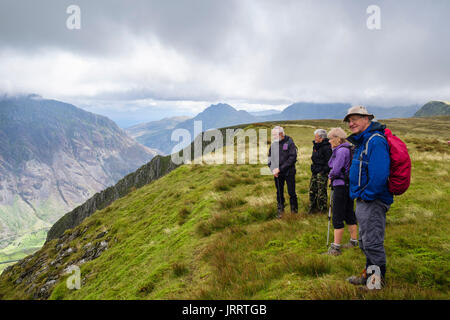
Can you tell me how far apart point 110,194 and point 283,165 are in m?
88.2

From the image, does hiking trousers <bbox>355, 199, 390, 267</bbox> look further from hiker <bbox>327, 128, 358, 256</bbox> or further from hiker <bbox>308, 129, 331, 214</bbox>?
hiker <bbox>308, 129, 331, 214</bbox>

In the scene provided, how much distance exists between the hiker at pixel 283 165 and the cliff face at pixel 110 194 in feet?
237

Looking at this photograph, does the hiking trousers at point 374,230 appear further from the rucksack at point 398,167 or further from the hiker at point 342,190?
the hiker at point 342,190

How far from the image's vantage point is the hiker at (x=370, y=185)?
404 cm

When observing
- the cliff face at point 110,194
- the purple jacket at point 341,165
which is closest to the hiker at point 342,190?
the purple jacket at point 341,165

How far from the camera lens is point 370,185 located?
13.4 ft

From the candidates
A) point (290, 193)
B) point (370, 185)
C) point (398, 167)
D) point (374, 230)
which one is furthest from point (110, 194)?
point (398, 167)

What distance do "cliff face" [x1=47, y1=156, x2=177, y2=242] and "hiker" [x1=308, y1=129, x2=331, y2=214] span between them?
73.1 m

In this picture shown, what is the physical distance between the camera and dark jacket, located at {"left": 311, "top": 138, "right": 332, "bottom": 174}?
26.8 feet

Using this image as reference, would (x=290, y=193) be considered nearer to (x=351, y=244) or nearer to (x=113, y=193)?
(x=351, y=244)

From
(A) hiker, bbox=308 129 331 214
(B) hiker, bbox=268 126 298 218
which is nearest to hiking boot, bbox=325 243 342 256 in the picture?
(A) hiker, bbox=308 129 331 214
